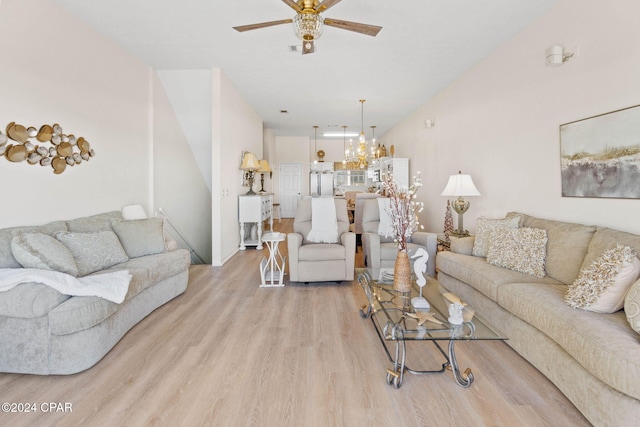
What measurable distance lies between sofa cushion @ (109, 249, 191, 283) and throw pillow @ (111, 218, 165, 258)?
104 millimetres

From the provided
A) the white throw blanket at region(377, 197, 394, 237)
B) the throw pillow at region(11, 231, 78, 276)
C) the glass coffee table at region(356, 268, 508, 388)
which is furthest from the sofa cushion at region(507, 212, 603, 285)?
the throw pillow at region(11, 231, 78, 276)

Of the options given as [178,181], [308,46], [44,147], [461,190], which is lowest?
[461,190]

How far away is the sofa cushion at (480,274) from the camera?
2.42 metres

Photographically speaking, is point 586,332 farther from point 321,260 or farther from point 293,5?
point 293,5

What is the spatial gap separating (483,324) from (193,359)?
1954 millimetres

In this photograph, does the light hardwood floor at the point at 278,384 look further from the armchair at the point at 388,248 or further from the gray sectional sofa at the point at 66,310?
the armchair at the point at 388,248

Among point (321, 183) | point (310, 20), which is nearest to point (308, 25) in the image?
point (310, 20)

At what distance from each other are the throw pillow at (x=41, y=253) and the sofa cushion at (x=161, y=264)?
1.48ft

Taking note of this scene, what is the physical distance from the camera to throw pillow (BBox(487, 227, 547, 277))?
254 cm

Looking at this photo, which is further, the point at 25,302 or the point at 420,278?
the point at 420,278

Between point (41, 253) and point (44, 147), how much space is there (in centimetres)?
111

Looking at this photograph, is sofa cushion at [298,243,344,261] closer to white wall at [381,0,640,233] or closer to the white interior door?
white wall at [381,0,640,233]

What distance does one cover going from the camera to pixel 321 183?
1067 cm

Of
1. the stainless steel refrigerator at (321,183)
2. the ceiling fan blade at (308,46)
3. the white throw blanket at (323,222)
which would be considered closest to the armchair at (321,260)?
the white throw blanket at (323,222)
